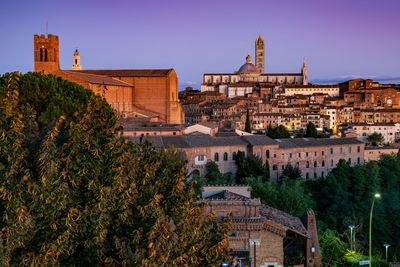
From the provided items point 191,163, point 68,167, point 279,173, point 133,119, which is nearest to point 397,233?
point 279,173

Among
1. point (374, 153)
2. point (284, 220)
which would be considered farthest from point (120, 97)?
point (284, 220)

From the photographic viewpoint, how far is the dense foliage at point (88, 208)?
4254 millimetres

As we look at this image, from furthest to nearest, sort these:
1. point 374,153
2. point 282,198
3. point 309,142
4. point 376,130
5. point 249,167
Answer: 1. point 376,130
2. point 374,153
3. point 309,142
4. point 249,167
5. point 282,198

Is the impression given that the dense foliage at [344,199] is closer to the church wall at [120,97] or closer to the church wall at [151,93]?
the church wall at [120,97]

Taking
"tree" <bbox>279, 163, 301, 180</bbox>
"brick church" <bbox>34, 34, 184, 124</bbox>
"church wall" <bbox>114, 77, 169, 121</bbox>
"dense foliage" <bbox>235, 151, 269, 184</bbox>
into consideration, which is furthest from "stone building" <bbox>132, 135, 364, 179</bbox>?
"church wall" <bbox>114, 77, 169, 121</bbox>

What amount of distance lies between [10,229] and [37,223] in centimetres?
39

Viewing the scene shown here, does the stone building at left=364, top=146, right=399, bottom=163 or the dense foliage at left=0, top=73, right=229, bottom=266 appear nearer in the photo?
the dense foliage at left=0, top=73, right=229, bottom=266

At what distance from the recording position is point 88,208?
15.3 ft

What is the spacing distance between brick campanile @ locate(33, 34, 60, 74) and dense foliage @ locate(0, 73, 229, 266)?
104 ft

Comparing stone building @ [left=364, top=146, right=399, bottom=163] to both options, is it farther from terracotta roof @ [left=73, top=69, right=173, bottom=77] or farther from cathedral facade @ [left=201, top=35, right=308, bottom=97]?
cathedral facade @ [left=201, top=35, right=308, bottom=97]

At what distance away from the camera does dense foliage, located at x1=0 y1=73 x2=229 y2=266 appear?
167 inches

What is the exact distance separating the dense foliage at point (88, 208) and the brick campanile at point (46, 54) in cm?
3177

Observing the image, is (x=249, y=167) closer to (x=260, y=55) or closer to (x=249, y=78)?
(x=249, y=78)

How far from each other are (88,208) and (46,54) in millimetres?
33677
